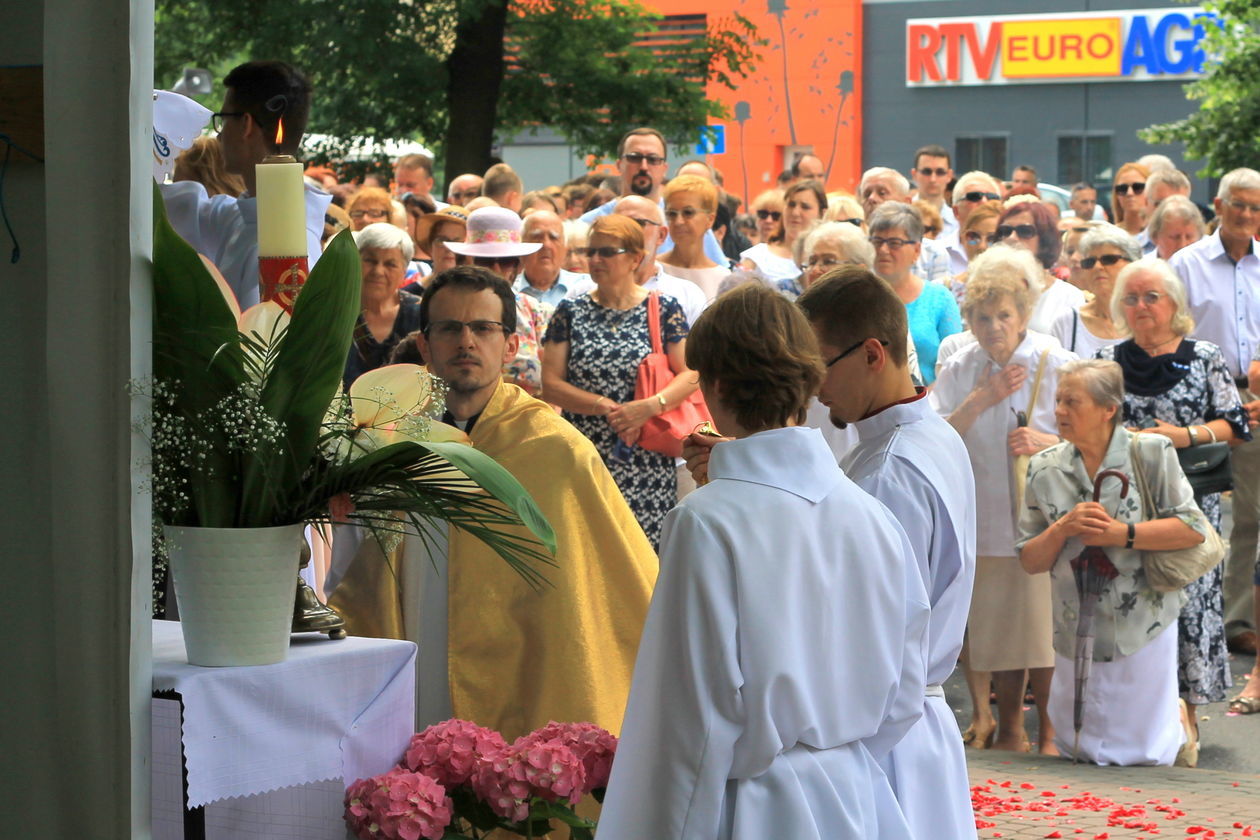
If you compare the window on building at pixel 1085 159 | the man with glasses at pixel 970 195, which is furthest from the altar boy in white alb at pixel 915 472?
the window on building at pixel 1085 159

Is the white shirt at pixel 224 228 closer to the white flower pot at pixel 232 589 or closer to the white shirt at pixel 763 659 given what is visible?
the white flower pot at pixel 232 589

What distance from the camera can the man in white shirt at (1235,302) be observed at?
908cm

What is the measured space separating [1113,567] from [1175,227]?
11.6 ft

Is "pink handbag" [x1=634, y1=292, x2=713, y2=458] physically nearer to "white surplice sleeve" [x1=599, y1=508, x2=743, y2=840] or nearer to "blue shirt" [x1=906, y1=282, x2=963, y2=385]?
"blue shirt" [x1=906, y1=282, x2=963, y2=385]

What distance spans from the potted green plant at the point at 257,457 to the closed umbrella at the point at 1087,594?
457 cm

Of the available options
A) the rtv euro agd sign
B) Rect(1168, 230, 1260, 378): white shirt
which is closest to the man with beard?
Rect(1168, 230, 1260, 378): white shirt

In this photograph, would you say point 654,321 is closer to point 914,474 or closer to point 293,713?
point 914,474

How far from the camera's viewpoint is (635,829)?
2850mm

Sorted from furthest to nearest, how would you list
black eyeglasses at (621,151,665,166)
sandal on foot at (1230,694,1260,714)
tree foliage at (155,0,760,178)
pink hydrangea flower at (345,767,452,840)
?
tree foliage at (155,0,760,178) → black eyeglasses at (621,151,665,166) → sandal on foot at (1230,694,1260,714) → pink hydrangea flower at (345,767,452,840)

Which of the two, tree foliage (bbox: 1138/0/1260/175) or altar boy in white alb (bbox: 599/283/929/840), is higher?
tree foliage (bbox: 1138/0/1260/175)

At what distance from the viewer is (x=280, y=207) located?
3.04m

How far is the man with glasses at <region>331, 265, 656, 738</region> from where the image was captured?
4355 millimetres

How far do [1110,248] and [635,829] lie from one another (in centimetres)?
642

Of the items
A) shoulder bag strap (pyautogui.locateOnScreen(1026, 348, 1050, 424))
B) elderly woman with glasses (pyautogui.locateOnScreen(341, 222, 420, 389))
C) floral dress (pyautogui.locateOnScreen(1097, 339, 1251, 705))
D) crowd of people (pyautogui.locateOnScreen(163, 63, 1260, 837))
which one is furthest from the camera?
elderly woman with glasses (pyautogui.locateOnScreen(341, 222, 420, 389))
